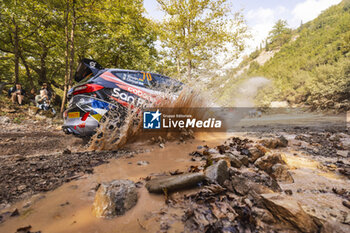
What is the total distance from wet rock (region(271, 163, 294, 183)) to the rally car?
2.36 metres

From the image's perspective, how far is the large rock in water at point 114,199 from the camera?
41.5 inches

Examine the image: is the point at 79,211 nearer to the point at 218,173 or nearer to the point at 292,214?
the point at 218,173

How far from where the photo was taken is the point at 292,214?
932mm

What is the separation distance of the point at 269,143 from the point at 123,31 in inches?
387

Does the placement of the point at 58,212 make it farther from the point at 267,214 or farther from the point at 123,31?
the point at 123,31

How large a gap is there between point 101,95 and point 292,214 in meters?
3.09

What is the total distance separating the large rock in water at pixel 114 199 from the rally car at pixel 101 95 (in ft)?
5.65

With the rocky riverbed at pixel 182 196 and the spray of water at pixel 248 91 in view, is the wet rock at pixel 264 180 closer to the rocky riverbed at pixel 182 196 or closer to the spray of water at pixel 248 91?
the rocky riverbed at pixel 182 196

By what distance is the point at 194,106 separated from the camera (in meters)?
3.79

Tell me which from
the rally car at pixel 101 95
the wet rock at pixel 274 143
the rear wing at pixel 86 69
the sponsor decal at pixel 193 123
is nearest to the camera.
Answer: the rally car at pixel 101 95

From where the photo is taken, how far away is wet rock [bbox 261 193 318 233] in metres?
0.90

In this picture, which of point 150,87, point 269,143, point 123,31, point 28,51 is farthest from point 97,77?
point 28,51

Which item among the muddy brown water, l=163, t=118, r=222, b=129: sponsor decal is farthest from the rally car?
the muddy brown water

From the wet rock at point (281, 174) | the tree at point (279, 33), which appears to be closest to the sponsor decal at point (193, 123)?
the wet rock at point (281, 174)
